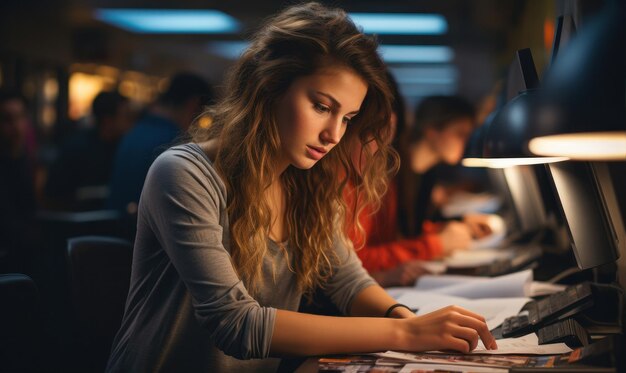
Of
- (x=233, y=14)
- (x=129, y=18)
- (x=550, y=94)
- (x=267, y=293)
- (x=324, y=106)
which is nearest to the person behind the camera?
(x=550, y=94)

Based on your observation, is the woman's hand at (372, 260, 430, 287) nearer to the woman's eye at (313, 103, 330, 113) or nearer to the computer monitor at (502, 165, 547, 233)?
the computer monitor at (502, 165, 547, 233)

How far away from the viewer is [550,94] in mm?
1021

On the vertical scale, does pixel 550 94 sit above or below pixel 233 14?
below

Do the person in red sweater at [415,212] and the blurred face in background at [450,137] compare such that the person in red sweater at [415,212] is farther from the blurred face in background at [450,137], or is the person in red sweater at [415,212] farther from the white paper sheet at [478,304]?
the white paper sheet at [478,304]

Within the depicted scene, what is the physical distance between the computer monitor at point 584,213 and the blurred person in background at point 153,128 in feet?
9.36

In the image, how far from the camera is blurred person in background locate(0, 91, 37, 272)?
4074 millimetres

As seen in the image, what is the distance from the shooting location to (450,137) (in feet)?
12.4

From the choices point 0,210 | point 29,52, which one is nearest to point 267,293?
point 0,210

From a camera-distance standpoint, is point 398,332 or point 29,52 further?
point 29,52

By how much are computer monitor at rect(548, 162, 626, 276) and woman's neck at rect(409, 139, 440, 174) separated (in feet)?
7.54

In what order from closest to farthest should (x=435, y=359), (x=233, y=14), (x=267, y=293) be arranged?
(x=435, y=359), (x=267, y=293), (x=233, y=14)

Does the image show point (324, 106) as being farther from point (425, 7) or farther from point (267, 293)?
point (425, 7)

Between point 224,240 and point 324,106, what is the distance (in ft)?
1.15

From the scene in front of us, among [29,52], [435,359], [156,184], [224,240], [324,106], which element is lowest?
[435,359]
